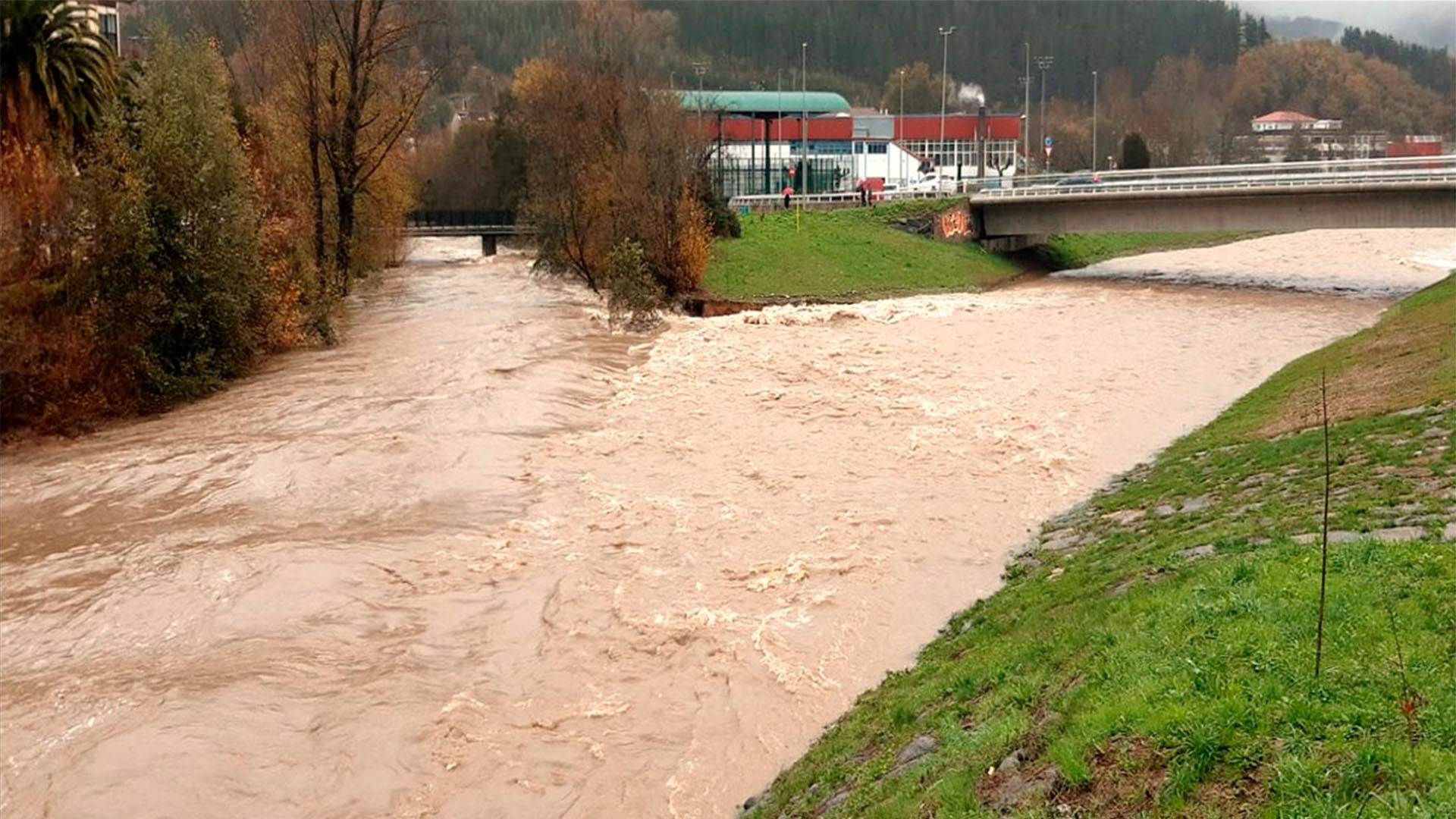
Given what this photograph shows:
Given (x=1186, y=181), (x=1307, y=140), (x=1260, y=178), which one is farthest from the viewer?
(x=1307, y=140)

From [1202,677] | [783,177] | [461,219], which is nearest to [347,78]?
[1202,677]

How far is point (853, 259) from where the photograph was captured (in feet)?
190

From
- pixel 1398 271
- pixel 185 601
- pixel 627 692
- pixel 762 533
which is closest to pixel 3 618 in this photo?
pixel 185 601

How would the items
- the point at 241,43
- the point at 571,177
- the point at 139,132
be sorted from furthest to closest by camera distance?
the point at 241,43 → the point at 571,177 → the point at 139,132

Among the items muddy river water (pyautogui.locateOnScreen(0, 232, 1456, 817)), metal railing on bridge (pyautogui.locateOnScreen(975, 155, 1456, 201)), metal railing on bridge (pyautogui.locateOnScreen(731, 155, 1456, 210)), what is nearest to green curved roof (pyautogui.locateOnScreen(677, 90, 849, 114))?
metal railing on bridge (pyautogui.locateOnScreen(731, 155, 1456, 210))

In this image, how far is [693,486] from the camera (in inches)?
900

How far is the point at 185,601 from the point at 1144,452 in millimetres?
17598

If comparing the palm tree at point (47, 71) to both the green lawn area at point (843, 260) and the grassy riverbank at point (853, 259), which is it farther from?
the green lawn area at point (843, 260)

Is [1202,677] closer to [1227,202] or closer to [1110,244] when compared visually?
[1227,202]

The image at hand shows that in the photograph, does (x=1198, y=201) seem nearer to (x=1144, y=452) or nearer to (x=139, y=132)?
(x=1144, y=452)

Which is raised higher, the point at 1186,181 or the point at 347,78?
the point at 347,78

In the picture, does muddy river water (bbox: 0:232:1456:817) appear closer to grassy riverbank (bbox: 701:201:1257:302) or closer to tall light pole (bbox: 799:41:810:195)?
grassy riverbank (bbox: 701:201:1257:302)

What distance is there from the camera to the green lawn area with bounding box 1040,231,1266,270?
68562 mm

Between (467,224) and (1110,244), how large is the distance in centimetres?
4751
